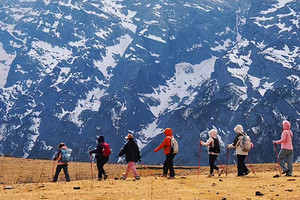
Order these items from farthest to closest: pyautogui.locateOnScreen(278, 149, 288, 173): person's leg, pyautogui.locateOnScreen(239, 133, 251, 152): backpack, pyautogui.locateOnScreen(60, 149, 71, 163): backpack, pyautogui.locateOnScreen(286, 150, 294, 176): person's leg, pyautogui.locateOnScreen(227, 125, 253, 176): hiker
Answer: pyautogui.locateOnScreen(60, 149, 71, 163): backpack, pyautogui.locateOnScreen(227, 125, 253, 176): hiker, pyautogui.locateOnScreen(239, 133, 251, 152): backpack, pyautogui.locateOnScreen(278, 149, 288, 173): person's leg, pyautogui.locateOnScreen(286, 150, 294, 176): person's leg

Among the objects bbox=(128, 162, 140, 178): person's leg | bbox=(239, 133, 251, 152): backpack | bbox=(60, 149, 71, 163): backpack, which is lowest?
bbox=(128, 162, 140, 178): person's leg

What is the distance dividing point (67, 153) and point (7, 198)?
34.9 ft

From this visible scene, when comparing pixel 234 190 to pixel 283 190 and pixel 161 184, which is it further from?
pixel 161 184

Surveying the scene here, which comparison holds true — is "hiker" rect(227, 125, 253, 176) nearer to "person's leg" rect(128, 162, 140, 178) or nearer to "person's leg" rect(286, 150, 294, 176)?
"person's leg" rect(286, 150, 294, 176)

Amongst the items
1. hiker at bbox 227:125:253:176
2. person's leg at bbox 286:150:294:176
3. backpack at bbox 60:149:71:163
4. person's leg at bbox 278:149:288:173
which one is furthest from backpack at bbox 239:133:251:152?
backpack at bbox 60:149:71:163

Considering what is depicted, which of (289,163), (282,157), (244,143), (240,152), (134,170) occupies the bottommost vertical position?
(134,170)

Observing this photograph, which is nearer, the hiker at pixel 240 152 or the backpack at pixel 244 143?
the backpack at pixel 244 143

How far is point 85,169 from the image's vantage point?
48.4 m

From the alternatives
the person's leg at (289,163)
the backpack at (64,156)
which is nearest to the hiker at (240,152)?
the person's leg at (289,163)

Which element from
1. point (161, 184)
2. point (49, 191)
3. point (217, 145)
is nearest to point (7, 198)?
point (49, 191)

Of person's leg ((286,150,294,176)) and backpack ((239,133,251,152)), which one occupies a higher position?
backpack ((239,133,251,152))

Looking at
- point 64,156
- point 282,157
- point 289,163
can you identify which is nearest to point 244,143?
point 282,157

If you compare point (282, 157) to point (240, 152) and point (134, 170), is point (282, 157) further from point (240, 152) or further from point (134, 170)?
point (134, 170)

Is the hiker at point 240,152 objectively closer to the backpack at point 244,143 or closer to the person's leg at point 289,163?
the backpack at point 244,143
